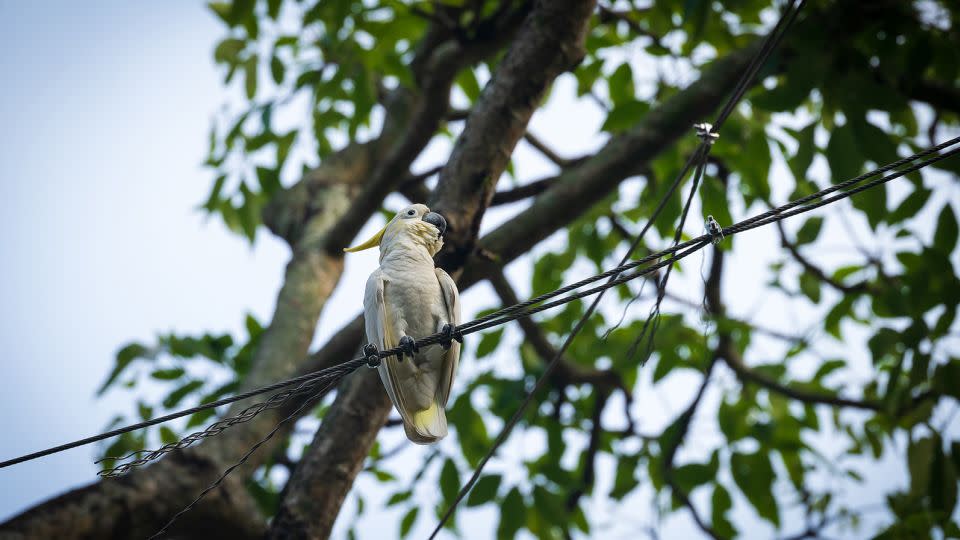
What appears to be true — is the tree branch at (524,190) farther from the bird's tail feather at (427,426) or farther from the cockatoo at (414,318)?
the bird's tail feather at (427,426)

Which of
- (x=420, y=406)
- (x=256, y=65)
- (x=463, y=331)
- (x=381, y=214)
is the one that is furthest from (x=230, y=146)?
(x=463, y=331)

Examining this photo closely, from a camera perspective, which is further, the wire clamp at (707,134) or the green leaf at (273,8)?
the green leaf at (273,8)

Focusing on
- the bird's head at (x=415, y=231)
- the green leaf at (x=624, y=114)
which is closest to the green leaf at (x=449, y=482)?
the bird's head at (x=415, y=231)

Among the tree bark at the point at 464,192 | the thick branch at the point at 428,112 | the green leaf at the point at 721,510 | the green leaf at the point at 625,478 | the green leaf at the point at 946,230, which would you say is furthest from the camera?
the green leaf at the point at 625,478

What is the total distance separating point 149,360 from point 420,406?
217 centimetres

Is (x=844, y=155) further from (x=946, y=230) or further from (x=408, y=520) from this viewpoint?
(x=408, y=520)

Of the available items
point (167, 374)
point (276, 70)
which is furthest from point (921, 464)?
point (167, 374)

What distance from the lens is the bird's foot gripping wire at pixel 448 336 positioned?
69.4 inches

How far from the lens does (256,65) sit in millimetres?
3652

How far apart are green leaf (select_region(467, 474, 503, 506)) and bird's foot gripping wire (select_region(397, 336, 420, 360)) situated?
119cm

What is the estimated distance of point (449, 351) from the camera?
6.74ft

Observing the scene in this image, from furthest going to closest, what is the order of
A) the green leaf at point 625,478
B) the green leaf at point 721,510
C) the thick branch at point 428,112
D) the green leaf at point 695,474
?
the green leaf at point 625,478 → the green leaf at point 721,510 → the green leaf at point 695,474 → the thick branch at point 428,112

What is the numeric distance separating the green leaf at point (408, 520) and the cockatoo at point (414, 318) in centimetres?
175

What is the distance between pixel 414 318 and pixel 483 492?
1.24m
